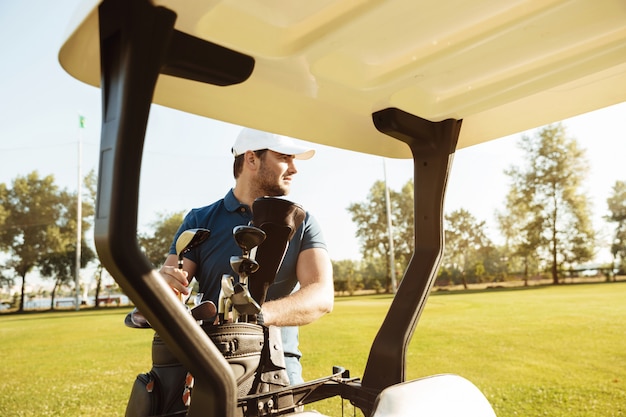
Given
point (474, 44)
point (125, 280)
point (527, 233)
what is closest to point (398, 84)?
point (474, 44)

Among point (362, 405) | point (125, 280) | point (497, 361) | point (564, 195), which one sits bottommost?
point (497, 361)

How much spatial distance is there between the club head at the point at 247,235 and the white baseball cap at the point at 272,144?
2.59ft

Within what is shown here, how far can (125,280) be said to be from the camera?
637mm

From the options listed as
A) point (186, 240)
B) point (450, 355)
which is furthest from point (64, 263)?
point (186, 240)

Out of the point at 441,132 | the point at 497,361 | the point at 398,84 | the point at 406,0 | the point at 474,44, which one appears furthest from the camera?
the point at 497,361

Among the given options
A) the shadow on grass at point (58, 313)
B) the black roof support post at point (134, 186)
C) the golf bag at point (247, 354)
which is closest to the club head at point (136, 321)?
the golf bag at point (247, 354)

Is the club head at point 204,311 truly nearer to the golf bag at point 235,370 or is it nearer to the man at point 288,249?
the golf bag at point 235,370

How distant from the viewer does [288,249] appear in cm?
199

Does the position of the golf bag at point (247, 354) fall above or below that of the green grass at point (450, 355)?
above

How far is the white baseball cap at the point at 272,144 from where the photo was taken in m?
1.93

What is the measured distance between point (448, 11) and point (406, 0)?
87mm

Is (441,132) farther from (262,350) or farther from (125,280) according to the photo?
(125,280)

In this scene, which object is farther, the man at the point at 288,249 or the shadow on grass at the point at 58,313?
the shadow on grass at the point at 58,313

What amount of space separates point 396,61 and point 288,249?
1.14m
